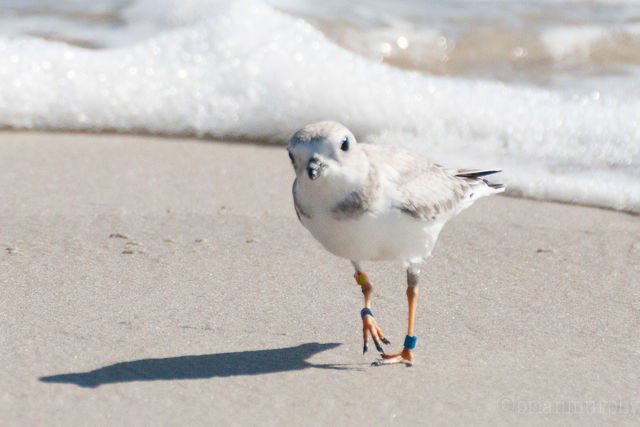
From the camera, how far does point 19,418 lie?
248 centimetres

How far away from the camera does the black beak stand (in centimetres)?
263

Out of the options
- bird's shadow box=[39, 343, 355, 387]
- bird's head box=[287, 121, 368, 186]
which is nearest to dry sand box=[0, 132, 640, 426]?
bird's shadow box=[39, 343, 355, 387]

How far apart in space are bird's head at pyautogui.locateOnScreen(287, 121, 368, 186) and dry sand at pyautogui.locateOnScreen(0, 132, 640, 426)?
2.57 feet

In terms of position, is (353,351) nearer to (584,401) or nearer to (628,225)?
(584,401)

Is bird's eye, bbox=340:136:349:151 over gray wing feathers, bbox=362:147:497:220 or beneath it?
over

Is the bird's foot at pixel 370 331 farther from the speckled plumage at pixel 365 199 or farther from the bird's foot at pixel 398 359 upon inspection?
the speckled plumage at pixel 365 199

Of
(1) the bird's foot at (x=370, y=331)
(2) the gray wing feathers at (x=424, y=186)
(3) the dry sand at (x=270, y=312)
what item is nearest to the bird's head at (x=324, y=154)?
(2) the gray wing feathers at (x=424, y=186)

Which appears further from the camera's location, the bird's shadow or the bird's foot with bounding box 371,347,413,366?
the bird's foot with bounding box 371,347,413,366

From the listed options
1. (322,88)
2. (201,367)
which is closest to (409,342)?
(201,367)

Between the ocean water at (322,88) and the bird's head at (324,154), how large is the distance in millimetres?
2839

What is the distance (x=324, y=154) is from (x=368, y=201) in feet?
0.82

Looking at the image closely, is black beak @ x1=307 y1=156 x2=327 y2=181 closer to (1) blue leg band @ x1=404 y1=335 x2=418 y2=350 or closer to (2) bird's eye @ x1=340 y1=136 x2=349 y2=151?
(2) bird's eye @ x1=340 y1=136 x2=349 y2=151

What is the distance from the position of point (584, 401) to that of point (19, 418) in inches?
75.9

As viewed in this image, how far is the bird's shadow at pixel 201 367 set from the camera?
2.79m
